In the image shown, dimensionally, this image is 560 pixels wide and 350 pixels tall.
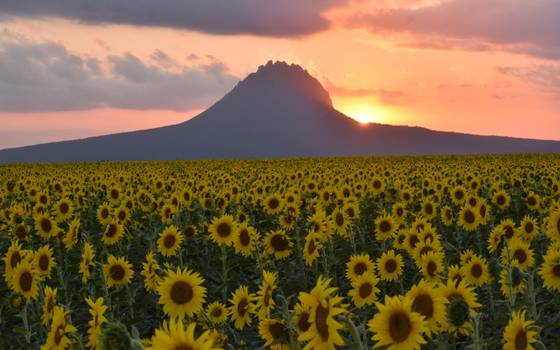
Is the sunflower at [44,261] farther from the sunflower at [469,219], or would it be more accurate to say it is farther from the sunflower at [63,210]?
the sunflower at [469,219]

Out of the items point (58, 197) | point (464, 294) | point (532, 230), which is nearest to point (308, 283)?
point (532, 230)

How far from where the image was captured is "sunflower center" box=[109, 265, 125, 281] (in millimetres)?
7977

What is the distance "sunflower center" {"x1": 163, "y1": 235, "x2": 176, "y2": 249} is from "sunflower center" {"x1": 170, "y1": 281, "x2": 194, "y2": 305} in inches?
168

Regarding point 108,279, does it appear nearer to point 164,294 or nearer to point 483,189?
point 164,294

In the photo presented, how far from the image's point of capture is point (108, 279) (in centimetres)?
805

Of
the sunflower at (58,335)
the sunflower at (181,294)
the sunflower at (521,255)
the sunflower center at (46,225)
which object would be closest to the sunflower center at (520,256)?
the sunflower at (521,255)

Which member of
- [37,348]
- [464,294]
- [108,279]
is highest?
[464,294]

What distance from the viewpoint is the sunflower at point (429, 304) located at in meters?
4.20

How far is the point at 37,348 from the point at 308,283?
4401 mm

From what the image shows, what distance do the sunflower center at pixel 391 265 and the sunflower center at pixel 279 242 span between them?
147 centimetres

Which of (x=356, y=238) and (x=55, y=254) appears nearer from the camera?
(x=55, y=254)

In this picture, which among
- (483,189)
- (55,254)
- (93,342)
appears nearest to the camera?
(93,342)

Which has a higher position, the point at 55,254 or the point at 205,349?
the point at 205,349

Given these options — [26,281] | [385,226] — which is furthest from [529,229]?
[26,281]
